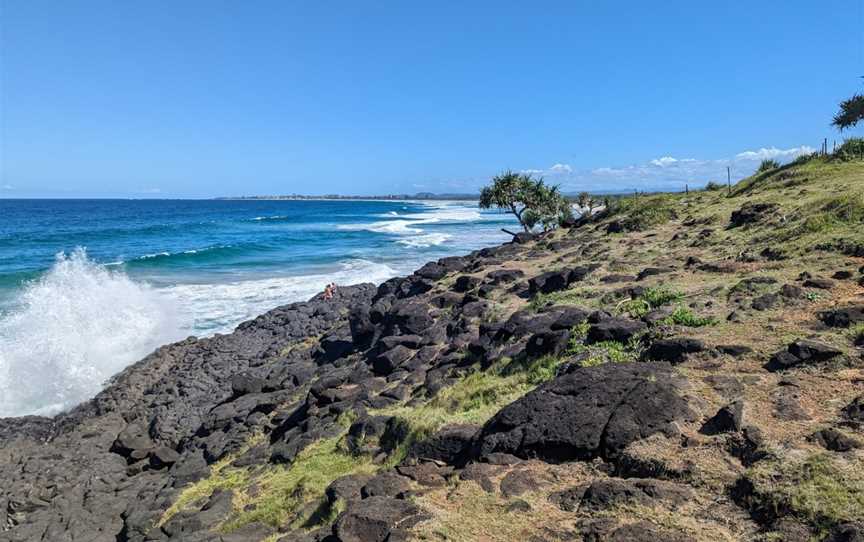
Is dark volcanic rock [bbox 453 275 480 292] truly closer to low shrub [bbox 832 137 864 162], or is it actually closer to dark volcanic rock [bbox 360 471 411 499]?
dark volcanic rock [bbox 360 471 411 499]

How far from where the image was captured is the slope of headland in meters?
6.22

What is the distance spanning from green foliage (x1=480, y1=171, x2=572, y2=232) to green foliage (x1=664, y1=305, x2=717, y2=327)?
97.6ft

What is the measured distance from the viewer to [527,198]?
1622 inches

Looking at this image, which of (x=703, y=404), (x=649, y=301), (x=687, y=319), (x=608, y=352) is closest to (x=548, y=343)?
(x=608, y=352)

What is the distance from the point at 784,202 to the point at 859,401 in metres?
17.0

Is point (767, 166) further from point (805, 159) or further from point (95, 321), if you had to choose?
point (95, 321)

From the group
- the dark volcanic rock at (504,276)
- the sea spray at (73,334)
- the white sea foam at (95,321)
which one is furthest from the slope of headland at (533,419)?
the white sea foam at (95,321)

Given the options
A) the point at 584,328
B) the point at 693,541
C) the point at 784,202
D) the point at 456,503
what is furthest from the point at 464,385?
the point at 784,202

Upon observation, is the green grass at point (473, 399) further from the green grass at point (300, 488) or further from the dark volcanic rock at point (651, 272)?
the dark volcanic rock at point (651, 272)

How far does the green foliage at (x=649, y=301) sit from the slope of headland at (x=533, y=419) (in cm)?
8

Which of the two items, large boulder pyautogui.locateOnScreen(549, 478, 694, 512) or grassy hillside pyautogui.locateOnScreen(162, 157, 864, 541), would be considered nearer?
grassy hillside pyautogui.locateOnScreen(162, 157, 864, 541)

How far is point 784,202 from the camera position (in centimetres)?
2103

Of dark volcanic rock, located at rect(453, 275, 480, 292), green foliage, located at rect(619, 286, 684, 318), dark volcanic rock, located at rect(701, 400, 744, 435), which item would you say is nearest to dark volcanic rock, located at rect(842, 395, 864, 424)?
dark volcanic rock, located at rect(701, 400, 744, 435)

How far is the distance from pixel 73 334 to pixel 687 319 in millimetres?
26072
